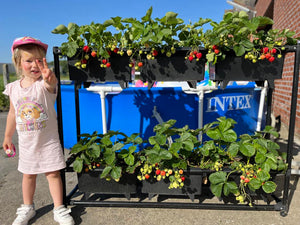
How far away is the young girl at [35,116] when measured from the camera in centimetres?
176

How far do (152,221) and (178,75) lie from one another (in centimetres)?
123

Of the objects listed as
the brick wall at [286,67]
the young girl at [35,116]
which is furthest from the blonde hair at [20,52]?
the brick wall at [286,67]

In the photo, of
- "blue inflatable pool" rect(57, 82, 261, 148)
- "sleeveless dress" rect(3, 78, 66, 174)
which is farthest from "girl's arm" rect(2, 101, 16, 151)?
"blue inflatable pool" rect(57, 82, 261, 148)

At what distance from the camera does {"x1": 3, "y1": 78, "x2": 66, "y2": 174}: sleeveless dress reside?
1767 mm

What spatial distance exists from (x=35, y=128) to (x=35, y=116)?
0.09 metres

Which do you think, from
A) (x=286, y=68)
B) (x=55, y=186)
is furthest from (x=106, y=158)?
(x=286, y=68)

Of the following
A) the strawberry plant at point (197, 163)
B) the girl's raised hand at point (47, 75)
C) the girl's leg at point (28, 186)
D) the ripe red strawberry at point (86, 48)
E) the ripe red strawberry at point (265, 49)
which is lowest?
the girl's leg at point (28, 186)

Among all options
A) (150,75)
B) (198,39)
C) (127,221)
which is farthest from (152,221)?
(198,39)

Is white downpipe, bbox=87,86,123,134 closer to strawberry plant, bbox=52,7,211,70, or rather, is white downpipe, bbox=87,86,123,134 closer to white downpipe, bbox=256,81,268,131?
strawberry plant, bbox=52,7,211,70

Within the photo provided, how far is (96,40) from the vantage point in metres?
1.74

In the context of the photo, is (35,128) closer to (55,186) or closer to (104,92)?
(55,186)

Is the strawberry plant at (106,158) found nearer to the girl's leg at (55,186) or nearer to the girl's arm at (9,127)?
the girl's leg at (55,186)

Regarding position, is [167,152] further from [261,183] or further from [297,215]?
[297,215]

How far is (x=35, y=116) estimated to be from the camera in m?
1.77
